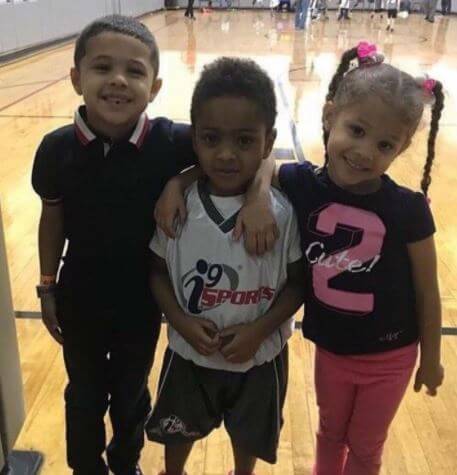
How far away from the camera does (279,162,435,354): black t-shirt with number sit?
1.20m

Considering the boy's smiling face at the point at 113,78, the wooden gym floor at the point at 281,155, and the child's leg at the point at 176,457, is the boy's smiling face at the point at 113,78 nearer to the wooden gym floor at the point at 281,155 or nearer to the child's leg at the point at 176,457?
the wooden gym floor at the point at 281,155

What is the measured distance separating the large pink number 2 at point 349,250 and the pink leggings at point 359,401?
5.3 inches

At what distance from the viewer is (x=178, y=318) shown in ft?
4.21

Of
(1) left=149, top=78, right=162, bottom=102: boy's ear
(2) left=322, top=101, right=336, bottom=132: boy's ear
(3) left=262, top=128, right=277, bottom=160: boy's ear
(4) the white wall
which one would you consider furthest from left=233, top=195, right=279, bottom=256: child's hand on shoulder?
(4) the white wall

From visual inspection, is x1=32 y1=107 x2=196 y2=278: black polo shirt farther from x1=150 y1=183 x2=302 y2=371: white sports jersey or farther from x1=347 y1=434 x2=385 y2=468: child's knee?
x1=347 y1=434 x2=385 y2=468: child's knee

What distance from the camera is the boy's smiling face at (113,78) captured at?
3.99 feet

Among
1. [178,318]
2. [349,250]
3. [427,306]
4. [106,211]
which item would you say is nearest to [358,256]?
[349,250]

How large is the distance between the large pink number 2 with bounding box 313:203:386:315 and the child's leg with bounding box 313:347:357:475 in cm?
16

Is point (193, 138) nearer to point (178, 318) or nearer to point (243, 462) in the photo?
point (178, 318)

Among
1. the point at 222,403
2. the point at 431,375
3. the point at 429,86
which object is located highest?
the point at 429,86

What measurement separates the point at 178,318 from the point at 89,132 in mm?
438

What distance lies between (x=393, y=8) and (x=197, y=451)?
1591 centimetres

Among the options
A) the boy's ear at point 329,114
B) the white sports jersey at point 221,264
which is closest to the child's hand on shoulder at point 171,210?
the white sports jersey at point 221,264

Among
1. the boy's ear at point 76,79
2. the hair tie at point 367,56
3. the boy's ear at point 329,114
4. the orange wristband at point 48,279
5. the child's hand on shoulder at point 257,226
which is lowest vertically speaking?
the orange wristband at point 48,279
